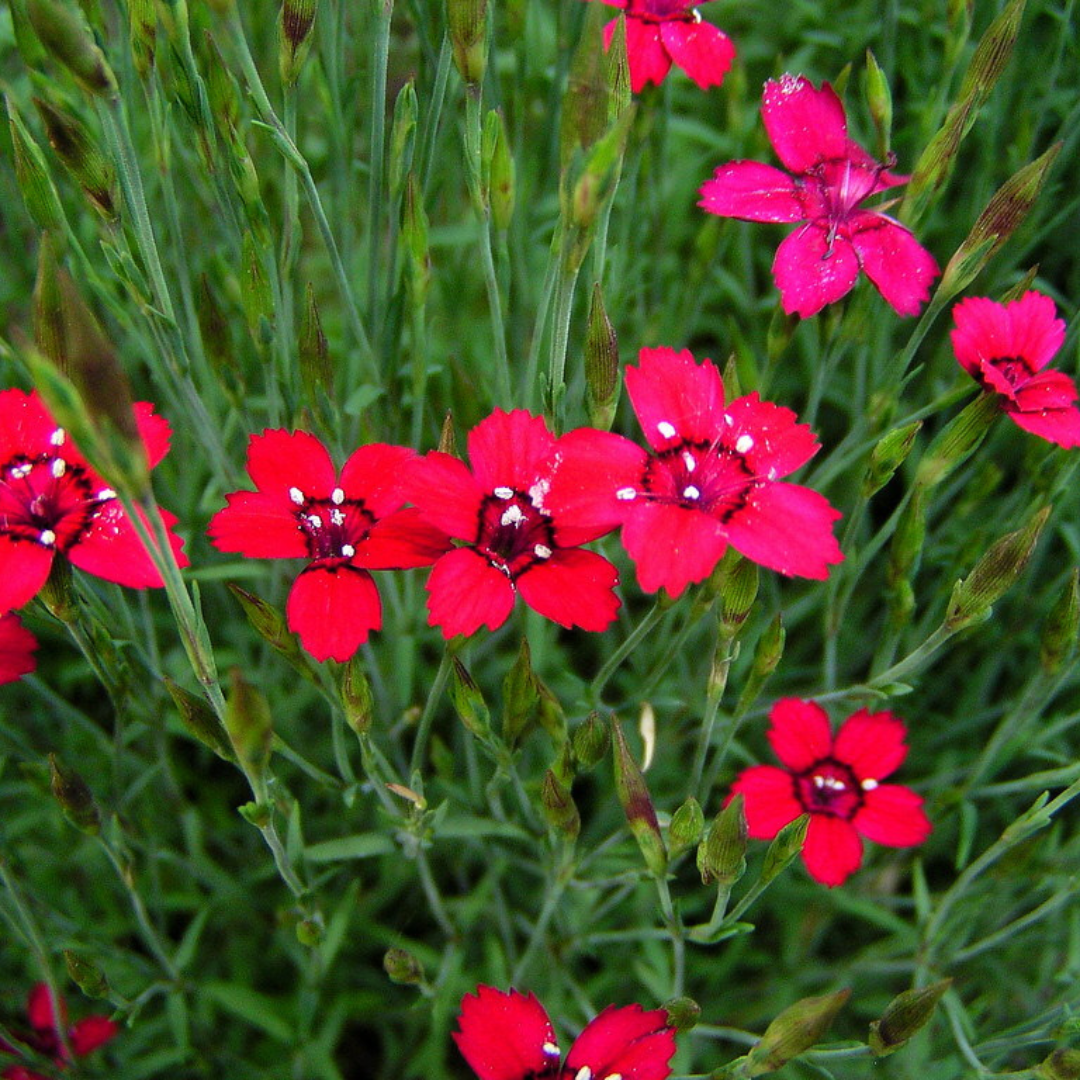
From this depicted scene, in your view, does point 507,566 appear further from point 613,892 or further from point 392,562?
point 613,892

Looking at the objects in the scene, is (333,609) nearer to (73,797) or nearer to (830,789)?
(73,797)

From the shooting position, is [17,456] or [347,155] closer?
[17,456]

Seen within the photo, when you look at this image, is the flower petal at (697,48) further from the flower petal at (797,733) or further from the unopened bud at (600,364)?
the flower petal at (797,733)

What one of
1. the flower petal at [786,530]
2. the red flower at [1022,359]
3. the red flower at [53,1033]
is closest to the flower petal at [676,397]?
the flower petal at [786,530]

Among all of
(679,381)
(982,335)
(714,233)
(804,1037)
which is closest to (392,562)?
(679,381)

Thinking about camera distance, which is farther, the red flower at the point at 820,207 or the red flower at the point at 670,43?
the red flower at the point at 670,43

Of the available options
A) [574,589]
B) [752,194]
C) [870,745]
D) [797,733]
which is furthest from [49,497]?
[870,745]
